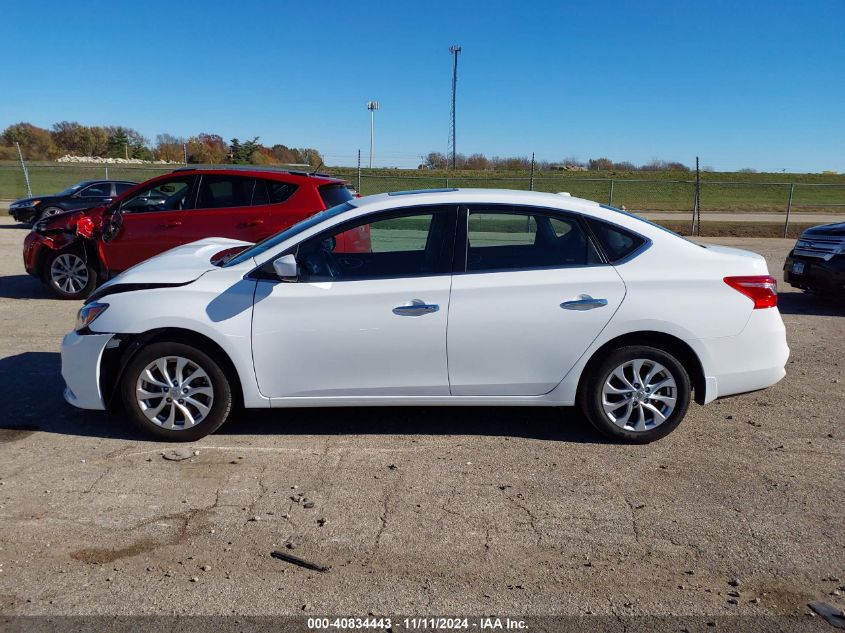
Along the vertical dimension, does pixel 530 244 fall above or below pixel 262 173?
below

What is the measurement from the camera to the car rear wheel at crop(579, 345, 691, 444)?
4949 mm

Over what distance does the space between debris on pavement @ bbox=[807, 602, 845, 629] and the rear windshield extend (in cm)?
697

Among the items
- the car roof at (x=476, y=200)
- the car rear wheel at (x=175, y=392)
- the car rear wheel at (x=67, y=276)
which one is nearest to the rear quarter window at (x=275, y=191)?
Answer: the car rear wheel at (x=67, y=276)

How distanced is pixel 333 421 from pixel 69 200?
17.2m

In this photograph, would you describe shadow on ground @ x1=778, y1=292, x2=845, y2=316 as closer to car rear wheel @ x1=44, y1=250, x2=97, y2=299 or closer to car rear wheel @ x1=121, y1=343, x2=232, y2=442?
car rear wheel @ x1=121, y1=343, x2=232, y2=442

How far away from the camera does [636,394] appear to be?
16.4 ft

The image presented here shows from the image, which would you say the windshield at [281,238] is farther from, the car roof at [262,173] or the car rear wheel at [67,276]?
the car rear wheel at [67,276]

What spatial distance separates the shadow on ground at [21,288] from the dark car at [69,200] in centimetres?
857

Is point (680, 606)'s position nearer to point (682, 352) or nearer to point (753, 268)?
point (682, 352)

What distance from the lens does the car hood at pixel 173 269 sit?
5.04m

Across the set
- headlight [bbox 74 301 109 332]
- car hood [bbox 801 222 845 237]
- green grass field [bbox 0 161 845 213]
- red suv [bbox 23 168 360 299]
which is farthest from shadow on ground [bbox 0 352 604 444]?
green grass field [bbox 0 161 845 213]

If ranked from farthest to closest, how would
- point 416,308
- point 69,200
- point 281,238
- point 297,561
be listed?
point 69,200 → point 281,238 → point 416,308 → point 297,561

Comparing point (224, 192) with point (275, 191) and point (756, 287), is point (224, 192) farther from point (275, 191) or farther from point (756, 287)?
point (756, 287)

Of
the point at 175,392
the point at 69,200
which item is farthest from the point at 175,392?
the point at 69,200
